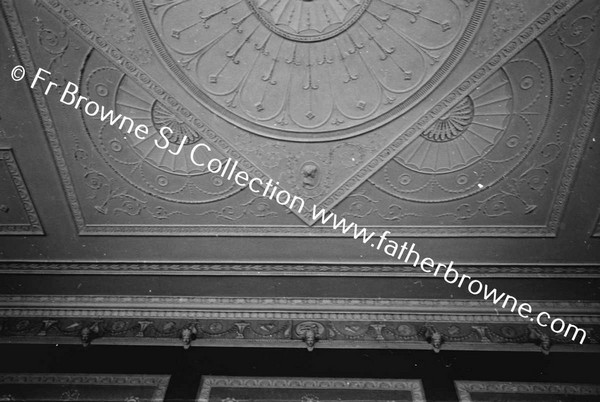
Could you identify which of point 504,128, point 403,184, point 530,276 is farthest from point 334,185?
point 530,276

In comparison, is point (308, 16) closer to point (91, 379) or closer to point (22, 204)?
point (22, 204)

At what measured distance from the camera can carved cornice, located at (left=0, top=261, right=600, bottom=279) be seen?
15.5ft

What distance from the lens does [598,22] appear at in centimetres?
351

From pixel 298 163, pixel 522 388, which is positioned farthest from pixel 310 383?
pixel 298 163

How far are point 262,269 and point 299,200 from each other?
94 cm

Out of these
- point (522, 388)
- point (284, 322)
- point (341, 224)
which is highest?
point (341, 224)

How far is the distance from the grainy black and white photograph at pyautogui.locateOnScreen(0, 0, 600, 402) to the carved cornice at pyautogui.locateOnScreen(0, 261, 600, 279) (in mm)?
19

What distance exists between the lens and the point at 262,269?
486cm

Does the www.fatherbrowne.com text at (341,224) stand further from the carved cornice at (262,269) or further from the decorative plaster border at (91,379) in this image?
the decorative plaster border at (91,379)

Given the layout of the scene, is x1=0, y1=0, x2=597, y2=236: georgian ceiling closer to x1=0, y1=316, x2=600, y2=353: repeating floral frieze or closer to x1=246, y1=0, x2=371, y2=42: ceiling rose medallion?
x1=246, y1=0, x2=371, y2=42: ceiling rose medallion

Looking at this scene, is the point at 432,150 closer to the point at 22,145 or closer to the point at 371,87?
the point at 371,87

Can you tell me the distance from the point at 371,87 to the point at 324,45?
0.57m

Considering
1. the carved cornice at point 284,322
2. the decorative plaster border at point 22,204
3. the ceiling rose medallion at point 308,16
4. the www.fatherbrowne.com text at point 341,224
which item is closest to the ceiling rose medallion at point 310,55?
the ceiling rose medallion at point 308,16

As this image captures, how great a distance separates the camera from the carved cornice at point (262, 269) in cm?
473
